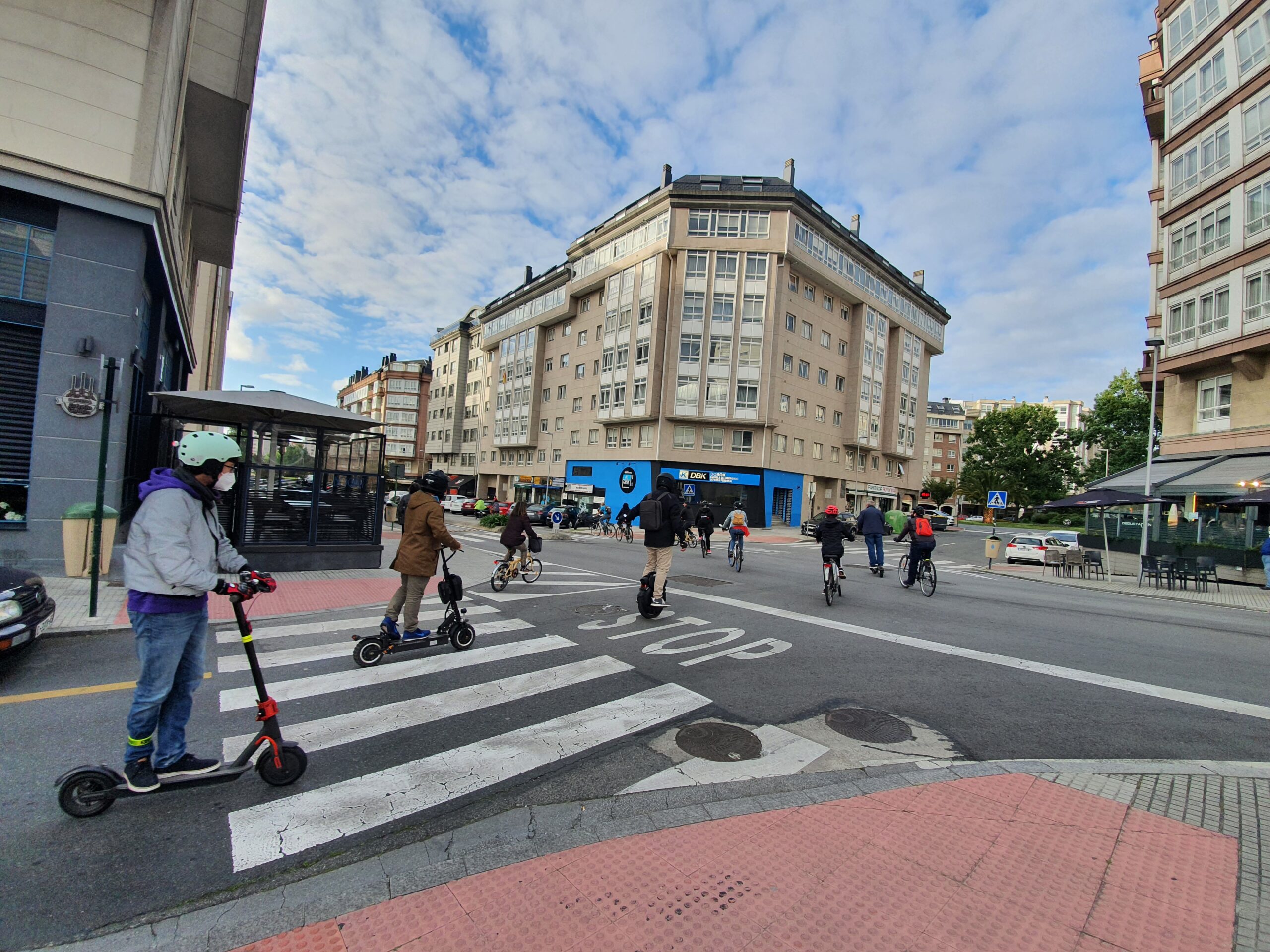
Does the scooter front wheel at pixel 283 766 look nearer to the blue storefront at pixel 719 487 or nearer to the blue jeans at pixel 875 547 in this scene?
the blue jeans at pixel 875 547

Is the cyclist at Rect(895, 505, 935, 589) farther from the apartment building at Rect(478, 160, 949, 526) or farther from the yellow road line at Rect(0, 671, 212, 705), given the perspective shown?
the apartment building at Rect(478, 160, 949, 526)

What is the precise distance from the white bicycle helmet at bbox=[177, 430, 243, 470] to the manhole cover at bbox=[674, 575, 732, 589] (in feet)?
30.0

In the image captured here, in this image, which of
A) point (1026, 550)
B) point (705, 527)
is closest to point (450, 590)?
point (705, 527)

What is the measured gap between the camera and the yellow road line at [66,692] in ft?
14.5

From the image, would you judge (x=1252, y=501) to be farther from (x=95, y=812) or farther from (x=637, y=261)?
(x=637, y=261)

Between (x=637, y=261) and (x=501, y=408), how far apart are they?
23.2m

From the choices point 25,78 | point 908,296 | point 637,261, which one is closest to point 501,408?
point 637,261

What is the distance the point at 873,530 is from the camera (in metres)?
14.1

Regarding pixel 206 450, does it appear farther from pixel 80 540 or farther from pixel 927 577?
pixel 927 577

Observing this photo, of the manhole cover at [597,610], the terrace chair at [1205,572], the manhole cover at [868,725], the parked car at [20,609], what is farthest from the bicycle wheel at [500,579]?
the terrace chair at [1205,572]

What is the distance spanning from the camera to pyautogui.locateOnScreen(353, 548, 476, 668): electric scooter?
5617 mm

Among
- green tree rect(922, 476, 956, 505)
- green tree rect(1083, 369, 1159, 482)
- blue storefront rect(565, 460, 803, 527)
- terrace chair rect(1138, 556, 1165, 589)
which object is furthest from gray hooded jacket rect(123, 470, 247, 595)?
green tree rect(922, 476, 956, 505)

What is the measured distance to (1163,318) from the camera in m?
24.4

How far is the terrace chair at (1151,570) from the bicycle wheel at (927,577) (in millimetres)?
9349
